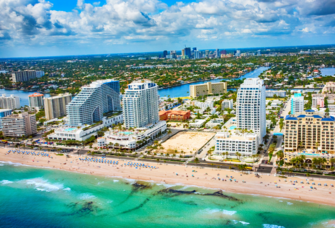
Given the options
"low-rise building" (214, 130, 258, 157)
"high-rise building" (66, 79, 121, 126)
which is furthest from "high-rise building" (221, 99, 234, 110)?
"low-rise building" (214, 130, 258, 157)

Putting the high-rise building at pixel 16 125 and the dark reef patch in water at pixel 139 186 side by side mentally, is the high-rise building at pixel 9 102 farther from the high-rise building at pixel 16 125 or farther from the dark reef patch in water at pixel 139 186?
the dark reef patch in water at pixel 139 186

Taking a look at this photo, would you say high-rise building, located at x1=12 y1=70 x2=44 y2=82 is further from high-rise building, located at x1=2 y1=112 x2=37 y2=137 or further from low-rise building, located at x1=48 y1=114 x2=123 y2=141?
low-rise building, located at x1=48 y1=114 x2=123 y2=141

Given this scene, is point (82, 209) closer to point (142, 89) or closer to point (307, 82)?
point (142, 89)

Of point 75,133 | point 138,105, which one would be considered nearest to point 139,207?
point 138,105

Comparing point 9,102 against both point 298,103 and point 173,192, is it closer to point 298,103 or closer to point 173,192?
point 173,192

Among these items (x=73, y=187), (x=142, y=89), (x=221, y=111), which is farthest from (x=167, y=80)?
(x=73, y=187)

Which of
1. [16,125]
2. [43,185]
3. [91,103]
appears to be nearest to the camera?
[43,185]

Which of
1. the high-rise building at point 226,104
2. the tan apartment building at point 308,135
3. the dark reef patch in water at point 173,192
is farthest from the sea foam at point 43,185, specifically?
the high-rise building at point 226,104
